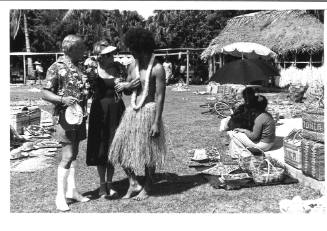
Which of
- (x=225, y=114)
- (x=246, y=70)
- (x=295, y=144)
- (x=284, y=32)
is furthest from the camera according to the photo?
(x=284, y=32)

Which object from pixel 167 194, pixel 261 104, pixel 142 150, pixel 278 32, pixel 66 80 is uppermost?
pixel 278 32

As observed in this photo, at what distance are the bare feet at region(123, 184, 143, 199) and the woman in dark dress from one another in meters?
0.17

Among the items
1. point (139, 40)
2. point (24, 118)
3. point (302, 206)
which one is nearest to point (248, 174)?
point (302, 206)

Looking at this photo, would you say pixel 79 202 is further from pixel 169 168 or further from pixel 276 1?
pixel 276 1

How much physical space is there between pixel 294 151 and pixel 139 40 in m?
2.40

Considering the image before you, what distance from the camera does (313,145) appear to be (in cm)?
503

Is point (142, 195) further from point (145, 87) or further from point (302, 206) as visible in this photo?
point (302, 206)

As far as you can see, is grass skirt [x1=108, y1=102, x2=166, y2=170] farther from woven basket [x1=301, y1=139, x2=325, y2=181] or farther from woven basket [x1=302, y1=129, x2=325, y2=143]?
woven basket [x1=302, y1=129, x2=325, y2=143]

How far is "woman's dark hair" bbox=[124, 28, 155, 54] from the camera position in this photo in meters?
4.57

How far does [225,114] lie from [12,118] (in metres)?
5.18

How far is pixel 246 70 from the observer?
757 cm

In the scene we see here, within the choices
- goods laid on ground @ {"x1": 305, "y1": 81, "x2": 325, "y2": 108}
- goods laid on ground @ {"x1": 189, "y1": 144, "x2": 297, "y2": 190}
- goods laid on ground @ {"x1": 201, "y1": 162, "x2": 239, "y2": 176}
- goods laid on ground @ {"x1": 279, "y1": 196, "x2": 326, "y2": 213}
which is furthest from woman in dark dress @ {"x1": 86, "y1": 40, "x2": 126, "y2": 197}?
goods laid on ground @ {"x1": 305, "y1": 81, "x2": 325, "y2": 108}

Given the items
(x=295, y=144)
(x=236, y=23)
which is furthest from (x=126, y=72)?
(x=236, y=23)
